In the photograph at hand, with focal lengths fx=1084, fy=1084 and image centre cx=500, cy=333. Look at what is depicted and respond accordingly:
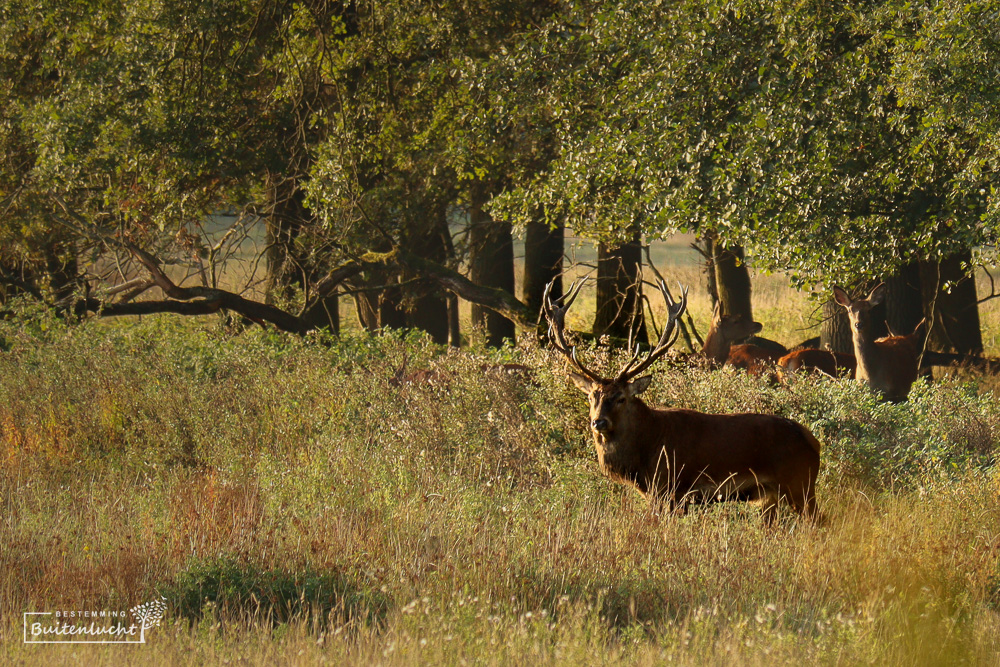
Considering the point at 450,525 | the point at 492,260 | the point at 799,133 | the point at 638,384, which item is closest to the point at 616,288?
the point at 492,260

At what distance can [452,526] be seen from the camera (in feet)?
21.9

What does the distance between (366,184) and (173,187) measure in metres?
2.55

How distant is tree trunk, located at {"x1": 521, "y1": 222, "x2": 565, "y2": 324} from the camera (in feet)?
54.9

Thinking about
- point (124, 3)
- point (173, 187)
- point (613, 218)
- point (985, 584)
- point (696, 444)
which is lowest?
point (985, 584)

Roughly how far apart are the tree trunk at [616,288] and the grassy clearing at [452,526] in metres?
4.54

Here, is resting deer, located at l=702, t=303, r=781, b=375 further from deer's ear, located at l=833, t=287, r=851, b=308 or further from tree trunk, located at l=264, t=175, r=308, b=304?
tree trunk, located at l=264, t=175, r=308, b=304

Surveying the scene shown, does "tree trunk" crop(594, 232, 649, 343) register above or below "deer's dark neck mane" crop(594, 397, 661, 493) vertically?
above

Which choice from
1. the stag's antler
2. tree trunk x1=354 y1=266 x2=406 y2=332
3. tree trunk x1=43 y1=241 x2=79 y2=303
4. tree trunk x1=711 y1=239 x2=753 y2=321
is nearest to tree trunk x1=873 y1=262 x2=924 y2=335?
tree trunk x1=711 y1=239 x2=753 y2=321

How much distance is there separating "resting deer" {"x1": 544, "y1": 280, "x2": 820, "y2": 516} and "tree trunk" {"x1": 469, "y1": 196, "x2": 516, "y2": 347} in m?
9.90

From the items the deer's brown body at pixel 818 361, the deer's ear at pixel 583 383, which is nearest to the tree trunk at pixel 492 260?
the deer's brown body at pixel 818 361

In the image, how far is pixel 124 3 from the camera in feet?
46.3

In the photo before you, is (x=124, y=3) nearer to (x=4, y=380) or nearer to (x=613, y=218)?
(x=4, y=380)

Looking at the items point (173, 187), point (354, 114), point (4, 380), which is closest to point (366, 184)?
point (354, 114)

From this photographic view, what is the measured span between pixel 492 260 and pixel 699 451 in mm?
11158
